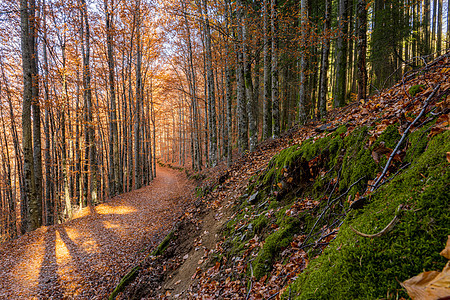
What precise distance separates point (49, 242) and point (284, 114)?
15873mm

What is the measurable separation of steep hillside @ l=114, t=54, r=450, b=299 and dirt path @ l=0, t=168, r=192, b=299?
1.77 m

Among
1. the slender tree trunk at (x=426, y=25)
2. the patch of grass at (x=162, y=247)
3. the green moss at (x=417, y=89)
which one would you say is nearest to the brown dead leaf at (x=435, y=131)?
the green moss at (x=417, y=89)

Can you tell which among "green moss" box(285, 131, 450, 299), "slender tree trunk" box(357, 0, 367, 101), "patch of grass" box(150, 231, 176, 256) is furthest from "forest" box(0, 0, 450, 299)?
"patch of grass" box(150, 231, 176, 256)

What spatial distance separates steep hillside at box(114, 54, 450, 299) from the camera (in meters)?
1.15

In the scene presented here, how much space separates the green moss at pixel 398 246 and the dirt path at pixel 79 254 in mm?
6848

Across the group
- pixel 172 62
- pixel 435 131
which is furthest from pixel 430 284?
pixel 172 62

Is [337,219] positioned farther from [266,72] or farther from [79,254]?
[79,254]

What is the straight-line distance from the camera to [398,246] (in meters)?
1.11

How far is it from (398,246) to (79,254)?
9983mm

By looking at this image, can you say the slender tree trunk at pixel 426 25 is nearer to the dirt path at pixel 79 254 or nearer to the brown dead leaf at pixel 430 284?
the brown dead leaf at pixel 430 284

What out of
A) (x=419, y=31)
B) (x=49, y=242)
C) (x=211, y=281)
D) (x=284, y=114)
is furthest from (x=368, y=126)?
(x=419, y=31)

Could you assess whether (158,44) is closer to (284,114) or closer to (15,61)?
(15,61)

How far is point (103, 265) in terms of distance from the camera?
23.6 feet

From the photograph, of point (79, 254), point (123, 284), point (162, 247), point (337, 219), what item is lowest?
point (79, 254)
